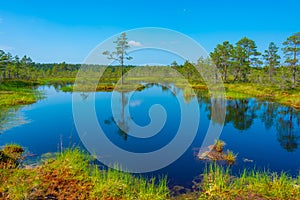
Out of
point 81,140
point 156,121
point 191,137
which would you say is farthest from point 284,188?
point 156,121

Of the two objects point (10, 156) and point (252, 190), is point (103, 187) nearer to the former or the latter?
point (252, 190)

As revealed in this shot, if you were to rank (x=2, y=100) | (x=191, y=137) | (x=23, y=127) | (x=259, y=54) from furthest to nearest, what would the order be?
(x=259, y=54)
(x=2, y=100)
(x=23, y=127)
(x=191, y=137)

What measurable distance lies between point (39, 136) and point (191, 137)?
8043 millimetres

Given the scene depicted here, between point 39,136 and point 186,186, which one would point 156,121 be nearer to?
point 39,136

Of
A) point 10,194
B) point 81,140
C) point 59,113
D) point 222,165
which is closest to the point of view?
point 10,194

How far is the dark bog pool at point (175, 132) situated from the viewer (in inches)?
341

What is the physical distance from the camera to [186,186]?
680 centimetres

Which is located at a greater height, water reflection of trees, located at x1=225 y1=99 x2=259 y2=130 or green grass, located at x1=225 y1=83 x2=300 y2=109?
green grass, located at x1=225 y1=83 x2=300 y2=109

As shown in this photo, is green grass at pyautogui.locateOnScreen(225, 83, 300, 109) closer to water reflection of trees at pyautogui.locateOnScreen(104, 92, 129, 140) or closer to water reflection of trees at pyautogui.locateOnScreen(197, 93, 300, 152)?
water reflection of trees at pyautogui.locateOnScreen(197, 93, 300, 152)

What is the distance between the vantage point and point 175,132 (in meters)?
13.2

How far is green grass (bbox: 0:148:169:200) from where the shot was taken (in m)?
5.47

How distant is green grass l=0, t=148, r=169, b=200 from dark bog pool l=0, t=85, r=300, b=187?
1699 mm

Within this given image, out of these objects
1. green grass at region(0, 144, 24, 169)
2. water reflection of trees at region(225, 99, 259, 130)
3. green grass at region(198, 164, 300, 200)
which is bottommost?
green grass at region(198, 164, 300, 200)

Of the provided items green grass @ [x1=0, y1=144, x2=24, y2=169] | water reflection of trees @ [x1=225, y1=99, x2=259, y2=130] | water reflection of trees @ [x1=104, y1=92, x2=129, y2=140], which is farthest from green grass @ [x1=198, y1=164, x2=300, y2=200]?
water reflection of trees @ [x1=225, y1=99, x2=259, y2=130]
